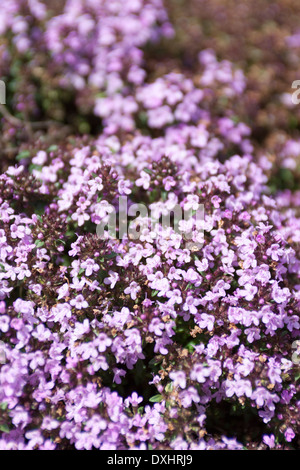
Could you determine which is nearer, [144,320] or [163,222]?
[144,320]

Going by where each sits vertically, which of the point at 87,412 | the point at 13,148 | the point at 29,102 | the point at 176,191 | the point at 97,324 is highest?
the point at 29,102

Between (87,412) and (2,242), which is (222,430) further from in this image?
(2,242)

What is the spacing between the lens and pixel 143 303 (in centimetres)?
277

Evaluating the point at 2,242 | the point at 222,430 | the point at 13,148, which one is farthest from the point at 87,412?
the point at 13,148

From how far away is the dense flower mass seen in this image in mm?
2592

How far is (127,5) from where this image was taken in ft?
16.4

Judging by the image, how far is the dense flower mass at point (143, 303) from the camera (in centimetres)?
259

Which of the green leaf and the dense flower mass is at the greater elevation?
the dense flower mass

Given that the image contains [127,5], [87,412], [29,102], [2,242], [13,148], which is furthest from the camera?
[127,5]

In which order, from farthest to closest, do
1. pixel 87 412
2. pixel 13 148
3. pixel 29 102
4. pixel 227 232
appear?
pixel 29 102, pixel 13 148, pixel 227 232, pixel 87 412

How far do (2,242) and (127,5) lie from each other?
3405 millimetres

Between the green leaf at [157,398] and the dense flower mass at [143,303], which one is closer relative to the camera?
the dense flower mass at [143,303]

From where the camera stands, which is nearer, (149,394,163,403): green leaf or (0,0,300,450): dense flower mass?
(0,0,300,450): dense flower mass

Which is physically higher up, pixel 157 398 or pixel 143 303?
pixel 143 303
